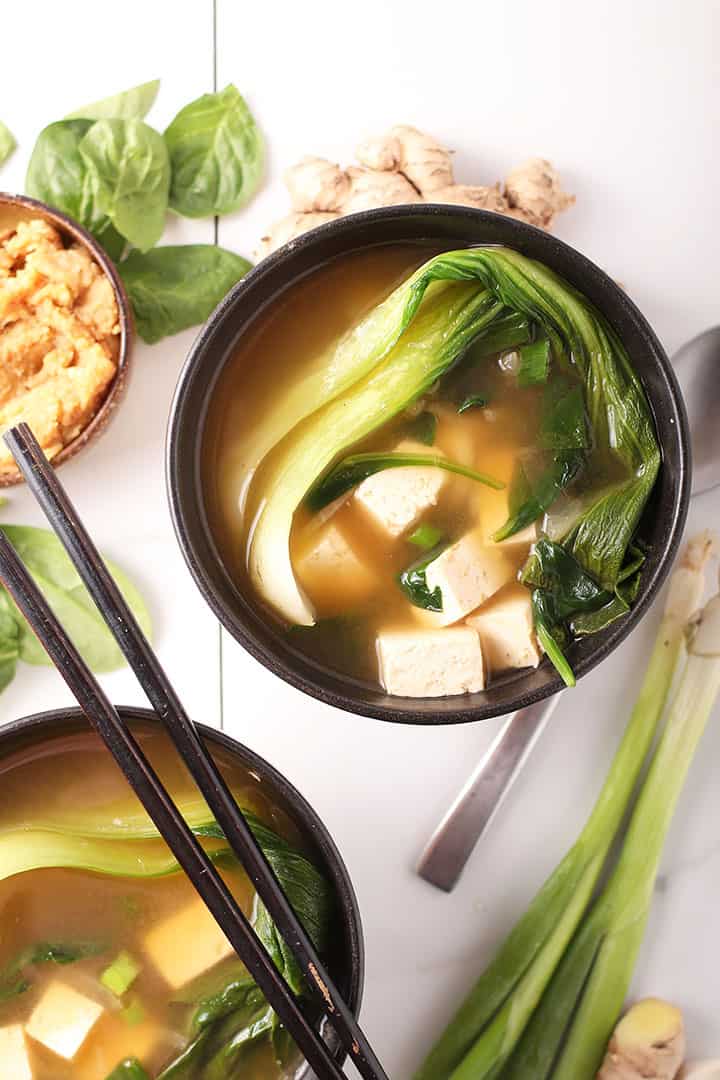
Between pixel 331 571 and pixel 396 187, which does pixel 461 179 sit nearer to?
pixel 396 187

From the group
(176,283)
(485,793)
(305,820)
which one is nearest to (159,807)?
(305,820)

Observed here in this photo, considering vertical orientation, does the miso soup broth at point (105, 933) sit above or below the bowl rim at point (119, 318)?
below

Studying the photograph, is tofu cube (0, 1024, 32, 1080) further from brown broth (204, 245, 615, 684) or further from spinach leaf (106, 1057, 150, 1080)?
brown broth (204, 245, 615, 684)

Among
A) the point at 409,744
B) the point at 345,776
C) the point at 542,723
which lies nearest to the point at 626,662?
the point at 542,723

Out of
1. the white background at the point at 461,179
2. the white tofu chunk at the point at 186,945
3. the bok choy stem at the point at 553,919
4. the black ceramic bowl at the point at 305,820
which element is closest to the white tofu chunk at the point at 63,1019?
the white tofu chunk at the point at 186,945

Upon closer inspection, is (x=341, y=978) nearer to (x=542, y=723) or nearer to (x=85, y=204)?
(x=542, y=723)

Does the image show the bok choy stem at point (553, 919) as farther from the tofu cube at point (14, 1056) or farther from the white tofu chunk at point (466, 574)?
the tofu cube at point (14, 1056)
